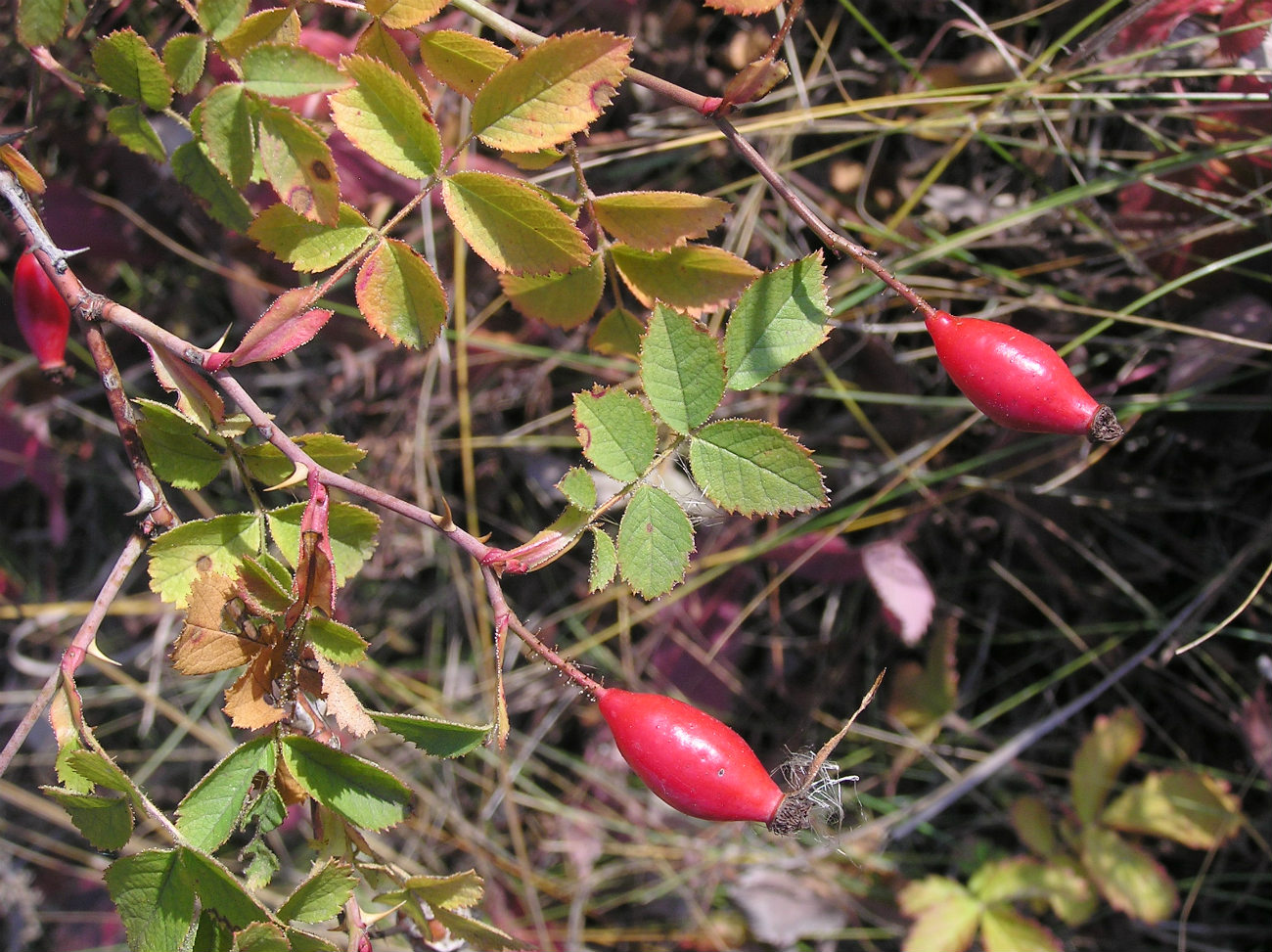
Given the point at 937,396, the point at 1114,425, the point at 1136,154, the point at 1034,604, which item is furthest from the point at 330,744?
the point at 1136,154

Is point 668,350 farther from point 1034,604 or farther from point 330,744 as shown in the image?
point 1034,604

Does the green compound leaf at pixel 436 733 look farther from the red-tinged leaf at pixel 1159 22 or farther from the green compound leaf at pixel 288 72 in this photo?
the red-tinged leaf at pixel 1159 22

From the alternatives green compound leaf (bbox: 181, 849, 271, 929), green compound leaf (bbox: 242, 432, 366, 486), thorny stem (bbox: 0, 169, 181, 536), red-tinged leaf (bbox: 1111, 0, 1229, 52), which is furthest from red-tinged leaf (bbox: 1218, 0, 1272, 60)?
green compound leaf (bbox: 181, 849, 271, 929)

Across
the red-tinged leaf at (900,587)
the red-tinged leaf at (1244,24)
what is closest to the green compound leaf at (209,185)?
the red-tinged leaf at (900,587)

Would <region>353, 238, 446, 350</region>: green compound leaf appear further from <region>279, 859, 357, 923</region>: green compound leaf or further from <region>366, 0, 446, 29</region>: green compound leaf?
<region>279, 859, 357, 923</region>: green compound leaf

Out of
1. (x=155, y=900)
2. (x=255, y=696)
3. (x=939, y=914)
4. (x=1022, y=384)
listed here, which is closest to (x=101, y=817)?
(x=155, y=900)
